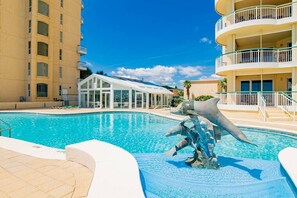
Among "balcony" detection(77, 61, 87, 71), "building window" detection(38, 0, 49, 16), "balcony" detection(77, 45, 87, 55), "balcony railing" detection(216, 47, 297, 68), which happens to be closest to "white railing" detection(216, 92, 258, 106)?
"balcony railing" detection(216, 47, 297, 68)

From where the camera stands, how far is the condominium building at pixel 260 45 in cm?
1362

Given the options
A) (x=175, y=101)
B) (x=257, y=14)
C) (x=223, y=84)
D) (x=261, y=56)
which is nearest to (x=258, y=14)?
(x=257, y=14)

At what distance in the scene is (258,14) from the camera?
595 inches

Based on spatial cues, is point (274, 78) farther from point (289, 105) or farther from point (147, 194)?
point (147, 194)

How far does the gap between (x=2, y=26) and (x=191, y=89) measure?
2665cm

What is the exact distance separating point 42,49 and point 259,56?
26267mm

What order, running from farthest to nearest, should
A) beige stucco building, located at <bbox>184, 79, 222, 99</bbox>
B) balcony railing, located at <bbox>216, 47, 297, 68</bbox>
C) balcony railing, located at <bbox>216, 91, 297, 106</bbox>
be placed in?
beige stucco building, located at <bbox>184, 79, 222, 99</bbox>, balcony railing, located at <bbox>216, 47, 297, 68</bbox>, balcony railing, located at <bbox>216, 91, 297, 106</bbox>

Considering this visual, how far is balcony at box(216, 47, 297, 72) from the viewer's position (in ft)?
44.8

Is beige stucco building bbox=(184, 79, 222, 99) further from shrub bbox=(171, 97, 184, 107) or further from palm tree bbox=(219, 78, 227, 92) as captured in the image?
shrub bbox=(171, 97, 184, 107)

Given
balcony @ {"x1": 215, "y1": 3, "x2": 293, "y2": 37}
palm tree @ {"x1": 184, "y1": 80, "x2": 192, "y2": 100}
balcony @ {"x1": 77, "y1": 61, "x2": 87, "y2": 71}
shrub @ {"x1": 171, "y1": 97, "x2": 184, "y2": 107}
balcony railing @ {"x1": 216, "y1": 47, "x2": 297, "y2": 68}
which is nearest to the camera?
balcony railing @ {"x1": 216, "y1": 47, "x2": 297, "y2": 68}

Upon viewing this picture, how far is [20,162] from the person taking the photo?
3.88 meters

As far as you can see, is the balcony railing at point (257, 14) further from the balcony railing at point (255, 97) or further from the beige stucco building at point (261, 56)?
the balcony railing at point (255, 97)

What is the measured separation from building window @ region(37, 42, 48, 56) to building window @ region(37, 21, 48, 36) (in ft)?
4.99

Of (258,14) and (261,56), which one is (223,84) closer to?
(258,14)
